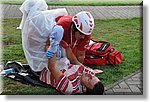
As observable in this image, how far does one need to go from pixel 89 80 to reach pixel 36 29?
51 cm

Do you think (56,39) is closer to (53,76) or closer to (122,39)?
(53,76)

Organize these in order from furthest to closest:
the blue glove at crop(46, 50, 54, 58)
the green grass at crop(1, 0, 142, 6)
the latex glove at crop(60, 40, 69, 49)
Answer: the green grass at crop(1, 0, 142, 6) → the latex glove at crop(60, 40, 69, 49) → the blue glove at crop(46, 50, 54, 58)

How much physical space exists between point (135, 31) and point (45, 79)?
813mm

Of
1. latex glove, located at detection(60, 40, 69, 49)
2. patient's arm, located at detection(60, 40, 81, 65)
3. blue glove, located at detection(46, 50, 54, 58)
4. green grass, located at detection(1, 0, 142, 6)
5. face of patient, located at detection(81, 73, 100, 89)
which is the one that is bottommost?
face of patient, located at detection(81, 73, 100, 89)

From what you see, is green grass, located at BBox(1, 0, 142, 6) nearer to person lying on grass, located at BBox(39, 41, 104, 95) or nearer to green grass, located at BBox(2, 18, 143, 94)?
green grass, located at BBox(2, 18, 143, 94)

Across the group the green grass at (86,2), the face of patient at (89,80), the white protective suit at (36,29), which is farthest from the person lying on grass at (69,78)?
the green grass at (86,2)

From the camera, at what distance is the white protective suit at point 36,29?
119 inches

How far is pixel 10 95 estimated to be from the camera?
2.88 m

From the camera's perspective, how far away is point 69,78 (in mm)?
2934

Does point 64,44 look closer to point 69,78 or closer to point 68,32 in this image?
point 68,32

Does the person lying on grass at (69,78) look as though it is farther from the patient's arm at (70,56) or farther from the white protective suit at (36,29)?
the white protective suit at (36,29)

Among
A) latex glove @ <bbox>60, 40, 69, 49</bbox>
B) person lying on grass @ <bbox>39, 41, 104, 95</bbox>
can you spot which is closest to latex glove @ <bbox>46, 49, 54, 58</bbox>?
person lying on grass @ <bbox>39, 41, 104, 95</bbox>

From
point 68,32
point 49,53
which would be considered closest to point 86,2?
point 68,32

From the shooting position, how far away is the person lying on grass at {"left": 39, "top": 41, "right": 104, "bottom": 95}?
2855 mm
